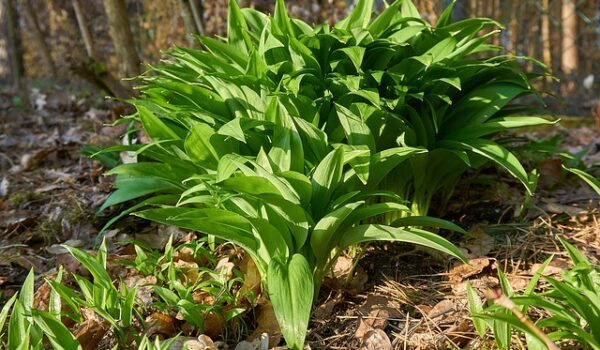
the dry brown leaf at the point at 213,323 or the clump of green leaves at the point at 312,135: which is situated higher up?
the clump of green leaves at the point at 312,135

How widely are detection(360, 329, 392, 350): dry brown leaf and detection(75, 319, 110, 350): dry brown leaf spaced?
2.40ft

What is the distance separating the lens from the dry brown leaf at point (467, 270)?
5.95 ft

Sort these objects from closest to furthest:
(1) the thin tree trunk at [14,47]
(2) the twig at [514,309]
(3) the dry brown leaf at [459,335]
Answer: (2) the twig at [514,309] < (3) the dry brown leaf at [459,335] < (1) the thin tree trunk at [14,47]

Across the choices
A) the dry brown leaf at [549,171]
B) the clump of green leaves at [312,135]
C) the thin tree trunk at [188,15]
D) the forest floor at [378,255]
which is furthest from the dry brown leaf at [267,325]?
the thin tree trunk at [188,15]

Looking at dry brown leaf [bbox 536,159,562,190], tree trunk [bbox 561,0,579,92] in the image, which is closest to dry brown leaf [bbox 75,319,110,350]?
dry brown leaf [bbox 536,159,562,190]

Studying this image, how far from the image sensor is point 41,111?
5074mm

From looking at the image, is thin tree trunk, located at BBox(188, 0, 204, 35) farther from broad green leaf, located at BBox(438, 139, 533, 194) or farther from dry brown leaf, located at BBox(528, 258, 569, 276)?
dry brown leaf, located at BBox(528, 258, 569, 276)

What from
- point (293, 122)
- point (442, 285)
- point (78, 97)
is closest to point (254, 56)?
point (293, 122)

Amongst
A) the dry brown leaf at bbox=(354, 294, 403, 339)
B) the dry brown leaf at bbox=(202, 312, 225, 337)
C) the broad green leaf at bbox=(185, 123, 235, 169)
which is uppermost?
the broad green leaf at bbox=(185, 123, 235, 169)

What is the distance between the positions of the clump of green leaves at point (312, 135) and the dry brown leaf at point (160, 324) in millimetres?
280

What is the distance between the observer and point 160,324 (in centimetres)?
163

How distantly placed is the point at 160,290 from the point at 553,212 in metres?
1.51

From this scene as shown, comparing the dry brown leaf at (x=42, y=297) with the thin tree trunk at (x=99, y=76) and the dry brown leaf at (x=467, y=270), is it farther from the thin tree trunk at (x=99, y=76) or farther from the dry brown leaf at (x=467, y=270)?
the thin tree trunk at (x=99, y=76)

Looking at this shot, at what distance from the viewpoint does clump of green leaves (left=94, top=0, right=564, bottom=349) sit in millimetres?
1585
